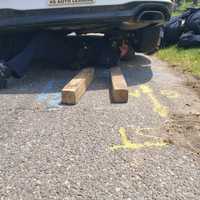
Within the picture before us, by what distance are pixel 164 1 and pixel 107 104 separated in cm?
163

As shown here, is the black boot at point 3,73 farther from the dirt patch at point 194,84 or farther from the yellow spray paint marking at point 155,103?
the dirt patch at point 194,84

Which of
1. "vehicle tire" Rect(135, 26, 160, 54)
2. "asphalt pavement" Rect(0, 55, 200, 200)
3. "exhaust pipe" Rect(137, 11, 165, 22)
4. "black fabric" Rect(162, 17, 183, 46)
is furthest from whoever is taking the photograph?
"black fabric" Rect(162, 17, 183, 46)

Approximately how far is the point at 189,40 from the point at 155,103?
354cm

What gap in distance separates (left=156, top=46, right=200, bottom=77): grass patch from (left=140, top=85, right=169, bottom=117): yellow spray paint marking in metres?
1.04

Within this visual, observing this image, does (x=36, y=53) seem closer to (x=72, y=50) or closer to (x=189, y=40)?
(x=72, y=50)

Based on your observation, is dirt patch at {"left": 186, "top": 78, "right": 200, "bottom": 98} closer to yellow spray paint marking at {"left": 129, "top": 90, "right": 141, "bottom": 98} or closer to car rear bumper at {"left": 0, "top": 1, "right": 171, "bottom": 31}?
yellow spray paint marking at {"left": 129, "top": 90, "right": 141, "bottom": 98}

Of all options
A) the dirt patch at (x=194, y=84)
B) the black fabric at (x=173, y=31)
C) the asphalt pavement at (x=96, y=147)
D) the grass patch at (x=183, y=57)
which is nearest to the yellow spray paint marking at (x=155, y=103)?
the asphalt pavement at (x=96, y=147)

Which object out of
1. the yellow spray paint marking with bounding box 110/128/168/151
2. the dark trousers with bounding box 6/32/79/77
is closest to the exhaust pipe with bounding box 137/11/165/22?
the dark trousers with bounding box 6/32/79/77

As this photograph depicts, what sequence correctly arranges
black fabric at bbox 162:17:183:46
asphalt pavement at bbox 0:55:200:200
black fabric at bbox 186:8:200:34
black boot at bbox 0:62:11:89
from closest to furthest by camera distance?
1. asphalt pavement at bbox 0:55:200:200
2. black boot at bbox 0:62:11:89
3. black fabric at bbox 186:8:200:34
4. black fabric at bbox 162:17:183:46

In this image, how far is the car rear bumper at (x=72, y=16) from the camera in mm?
4758

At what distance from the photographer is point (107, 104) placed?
405 cm

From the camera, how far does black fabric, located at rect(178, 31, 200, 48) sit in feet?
23.9

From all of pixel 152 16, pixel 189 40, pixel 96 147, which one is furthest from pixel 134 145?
pixel 189 40

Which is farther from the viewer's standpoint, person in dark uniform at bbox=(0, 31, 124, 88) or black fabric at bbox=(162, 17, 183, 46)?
black fabric at bbox=(162, 17, 183, 46)
